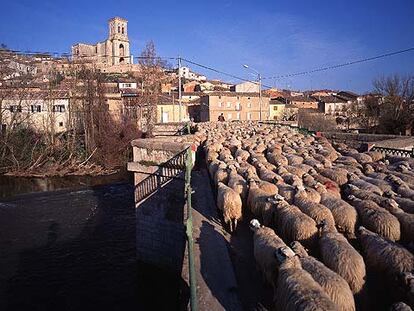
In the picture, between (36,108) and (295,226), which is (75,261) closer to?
(295,226)

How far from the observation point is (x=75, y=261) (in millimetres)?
14844

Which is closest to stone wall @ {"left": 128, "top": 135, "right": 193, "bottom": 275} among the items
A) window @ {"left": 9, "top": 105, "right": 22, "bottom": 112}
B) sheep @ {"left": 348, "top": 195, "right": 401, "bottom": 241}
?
sheep @ {"left": 348, "top": 195, "right": 401, "bottom": 241}

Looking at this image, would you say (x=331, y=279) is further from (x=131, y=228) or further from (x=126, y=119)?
(x=126, y=119)

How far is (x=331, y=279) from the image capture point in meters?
4.69

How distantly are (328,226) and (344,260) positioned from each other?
1.31m

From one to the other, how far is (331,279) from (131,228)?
15087 millimetres

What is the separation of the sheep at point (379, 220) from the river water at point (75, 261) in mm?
7755

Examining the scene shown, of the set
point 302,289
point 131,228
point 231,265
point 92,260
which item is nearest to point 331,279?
point 302,289

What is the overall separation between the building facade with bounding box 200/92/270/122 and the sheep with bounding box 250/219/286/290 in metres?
48.7

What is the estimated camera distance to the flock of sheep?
474 cm

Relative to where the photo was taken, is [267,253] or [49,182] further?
[49,182]

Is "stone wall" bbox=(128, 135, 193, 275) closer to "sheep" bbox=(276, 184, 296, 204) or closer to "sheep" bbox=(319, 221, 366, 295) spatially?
"sheep" bbox=(276, 184, 296, 204)

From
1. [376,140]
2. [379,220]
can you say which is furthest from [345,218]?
[376,140]

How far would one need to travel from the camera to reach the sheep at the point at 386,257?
17.3ft
